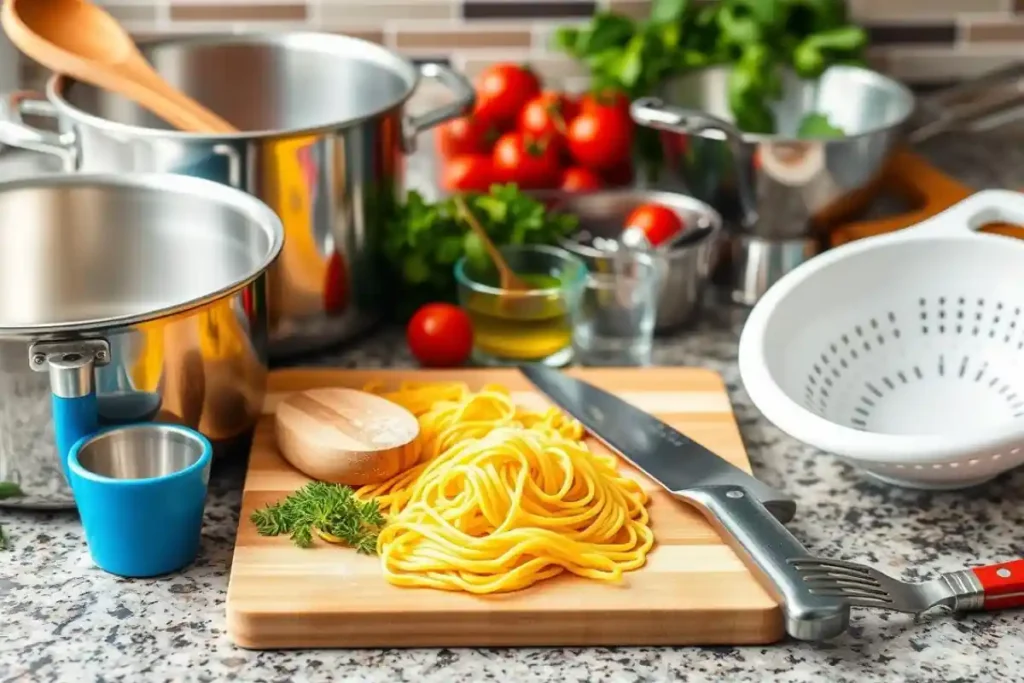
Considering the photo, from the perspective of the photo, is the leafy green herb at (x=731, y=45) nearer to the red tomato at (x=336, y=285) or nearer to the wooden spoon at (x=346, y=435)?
the red tomato at (x=336, y=285)

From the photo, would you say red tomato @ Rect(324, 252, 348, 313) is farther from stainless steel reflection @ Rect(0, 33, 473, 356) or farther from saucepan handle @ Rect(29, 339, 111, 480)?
saucepan handle @ Rect(29, 339, 111, 480)

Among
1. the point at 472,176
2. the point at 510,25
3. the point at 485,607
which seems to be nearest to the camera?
the point at 485,607

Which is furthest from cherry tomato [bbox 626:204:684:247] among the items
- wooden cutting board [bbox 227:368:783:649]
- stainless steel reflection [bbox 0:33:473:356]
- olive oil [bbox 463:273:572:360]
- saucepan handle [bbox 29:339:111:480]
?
saucepan handle [bbox 29:339:111:480]

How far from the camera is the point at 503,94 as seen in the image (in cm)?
176

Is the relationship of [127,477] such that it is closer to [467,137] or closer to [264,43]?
[264,43]

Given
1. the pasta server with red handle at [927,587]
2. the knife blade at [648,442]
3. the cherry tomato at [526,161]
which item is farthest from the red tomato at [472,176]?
the pasta server with red handle at [927,587]

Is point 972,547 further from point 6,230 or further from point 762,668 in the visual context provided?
point 6,230

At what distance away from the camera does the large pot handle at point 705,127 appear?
1536mm

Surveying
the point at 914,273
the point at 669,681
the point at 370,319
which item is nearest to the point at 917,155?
the point at 914,273

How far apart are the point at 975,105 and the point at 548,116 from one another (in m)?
0.61

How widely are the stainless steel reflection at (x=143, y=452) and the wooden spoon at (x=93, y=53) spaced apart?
36 centimetres

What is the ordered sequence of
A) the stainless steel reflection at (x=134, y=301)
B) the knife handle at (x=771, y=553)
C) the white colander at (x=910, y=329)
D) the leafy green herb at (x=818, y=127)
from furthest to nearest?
1. the leafy green herb at (x=818, y=127)
2. the white colander at (x=910, y=329)
3. the stainless steel reflection at (x=134, y=301)
4. the knife handle at (x=771, y=553)

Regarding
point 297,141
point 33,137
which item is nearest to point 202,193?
point 297,141

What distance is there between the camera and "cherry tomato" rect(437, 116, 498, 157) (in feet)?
5.82
